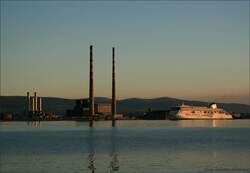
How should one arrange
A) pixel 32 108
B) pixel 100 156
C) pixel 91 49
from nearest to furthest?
pixel 100 156, pixel 91 49, pixel 32 108

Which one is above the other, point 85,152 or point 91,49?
point 91,49

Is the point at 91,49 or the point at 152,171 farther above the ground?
the point at 91,49

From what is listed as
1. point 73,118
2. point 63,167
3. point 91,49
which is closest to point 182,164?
point 63,167

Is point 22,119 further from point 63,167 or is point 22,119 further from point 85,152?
point 63,167

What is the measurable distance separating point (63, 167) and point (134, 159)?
7.40 m

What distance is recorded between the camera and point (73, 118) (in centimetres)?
19662

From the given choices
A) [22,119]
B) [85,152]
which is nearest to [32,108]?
[22,119]

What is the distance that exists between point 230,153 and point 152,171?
15298mm

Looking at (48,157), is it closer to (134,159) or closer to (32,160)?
(32,160)

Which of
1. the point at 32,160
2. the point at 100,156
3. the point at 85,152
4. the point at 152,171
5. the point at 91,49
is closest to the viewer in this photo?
the point at 152,171

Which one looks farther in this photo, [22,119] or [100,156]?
[22,119]

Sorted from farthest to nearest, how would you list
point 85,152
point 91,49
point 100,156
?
point 91,49
point 85,152
point 100,156

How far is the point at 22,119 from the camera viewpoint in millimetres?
198125

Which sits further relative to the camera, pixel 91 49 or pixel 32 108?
pixel 32 108
